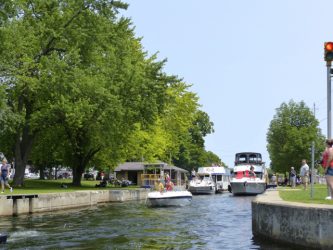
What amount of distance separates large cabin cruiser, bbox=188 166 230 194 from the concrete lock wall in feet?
144

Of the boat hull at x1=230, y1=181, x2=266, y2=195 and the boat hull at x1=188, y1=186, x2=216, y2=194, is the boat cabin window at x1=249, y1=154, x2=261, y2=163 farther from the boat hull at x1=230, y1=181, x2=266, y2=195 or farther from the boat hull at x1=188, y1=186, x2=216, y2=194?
the boat hull at x1=230, y1=181, x2=266, y2=195

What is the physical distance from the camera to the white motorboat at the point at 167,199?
35938 mm

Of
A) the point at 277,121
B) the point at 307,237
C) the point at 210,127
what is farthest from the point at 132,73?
the point at 210,127

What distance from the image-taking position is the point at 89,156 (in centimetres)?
5184

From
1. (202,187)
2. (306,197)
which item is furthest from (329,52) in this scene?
(202,187)

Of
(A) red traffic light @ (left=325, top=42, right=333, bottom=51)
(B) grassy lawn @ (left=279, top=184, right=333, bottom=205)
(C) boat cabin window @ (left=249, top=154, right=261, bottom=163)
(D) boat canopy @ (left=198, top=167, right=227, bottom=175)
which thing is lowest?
(B) grassy lawn @ (left=279, top=184, right=333, bottom=205)

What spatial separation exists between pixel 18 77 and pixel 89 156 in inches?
675

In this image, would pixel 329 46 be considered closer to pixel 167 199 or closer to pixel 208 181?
pixel 167 199

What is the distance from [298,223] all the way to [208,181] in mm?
48211

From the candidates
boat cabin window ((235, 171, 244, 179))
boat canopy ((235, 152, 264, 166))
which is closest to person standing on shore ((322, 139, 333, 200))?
boat cabin window ((235, 171, 244, 179))

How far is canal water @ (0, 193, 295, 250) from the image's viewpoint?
16906 millimetres

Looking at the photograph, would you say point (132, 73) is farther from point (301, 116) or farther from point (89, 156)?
point (301, 116)

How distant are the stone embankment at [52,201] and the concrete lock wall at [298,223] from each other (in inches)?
616

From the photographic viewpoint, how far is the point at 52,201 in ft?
104
